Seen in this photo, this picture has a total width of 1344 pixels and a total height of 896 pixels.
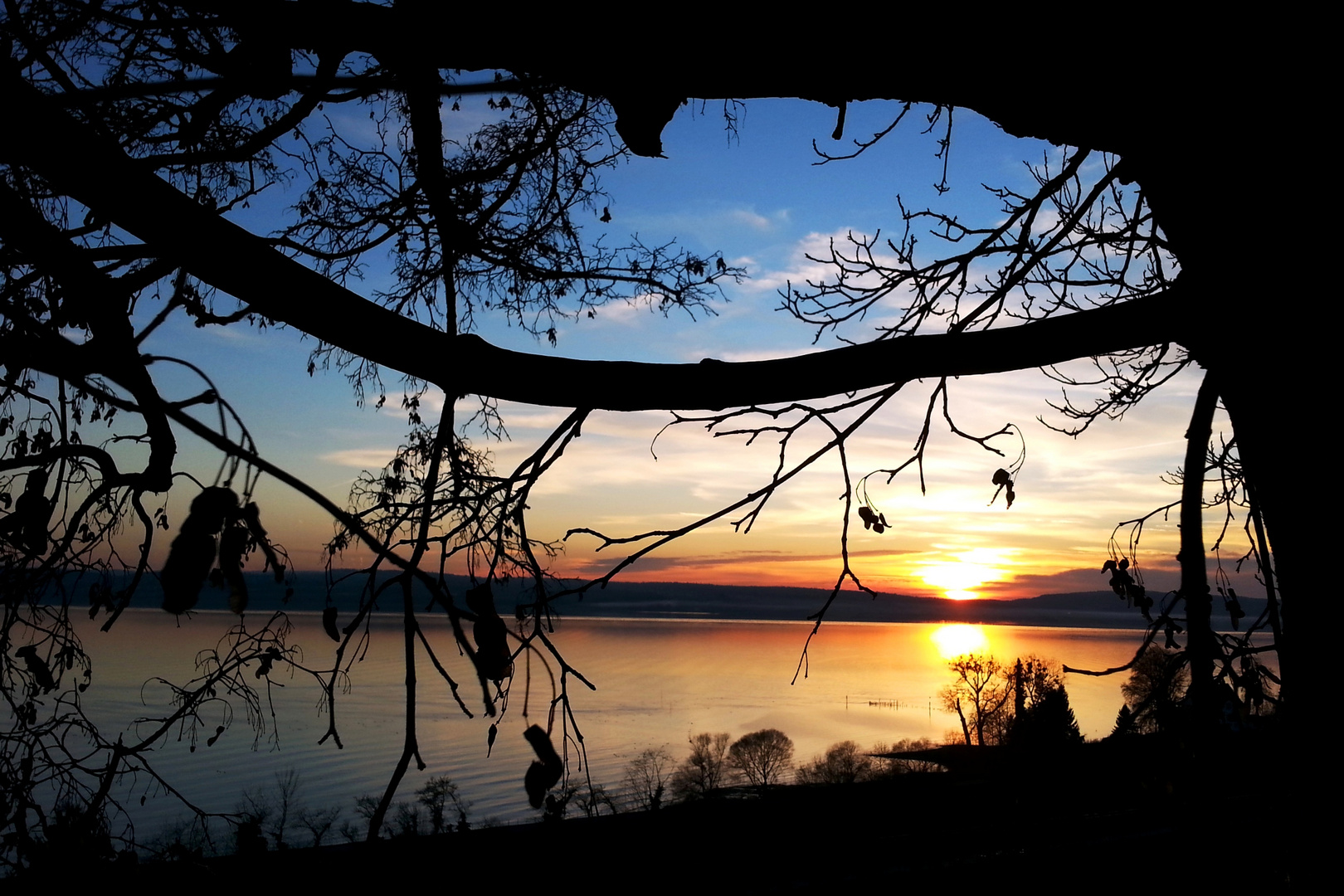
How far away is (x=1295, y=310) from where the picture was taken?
4.95 feet

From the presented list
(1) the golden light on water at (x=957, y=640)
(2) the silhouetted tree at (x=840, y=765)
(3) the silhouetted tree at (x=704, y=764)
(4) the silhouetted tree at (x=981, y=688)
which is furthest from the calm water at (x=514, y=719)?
(4) the silhouetted tree at (x=981, y=688)

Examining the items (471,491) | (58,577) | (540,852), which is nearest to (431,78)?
(471,491)

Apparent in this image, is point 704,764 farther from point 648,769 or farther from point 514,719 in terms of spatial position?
point 514,719

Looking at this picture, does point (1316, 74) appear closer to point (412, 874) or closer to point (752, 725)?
point (412, 874)

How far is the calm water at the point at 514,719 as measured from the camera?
222 ft

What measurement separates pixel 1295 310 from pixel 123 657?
116m

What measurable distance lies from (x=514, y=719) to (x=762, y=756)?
19.1 m

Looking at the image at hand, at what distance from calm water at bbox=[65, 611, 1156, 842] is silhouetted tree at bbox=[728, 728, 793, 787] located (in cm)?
443

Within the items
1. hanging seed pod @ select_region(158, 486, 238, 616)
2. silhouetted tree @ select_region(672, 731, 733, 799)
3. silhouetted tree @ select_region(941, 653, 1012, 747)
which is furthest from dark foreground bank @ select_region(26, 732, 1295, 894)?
silhouetted tree @ select_region(941, 653, 1012, 747)

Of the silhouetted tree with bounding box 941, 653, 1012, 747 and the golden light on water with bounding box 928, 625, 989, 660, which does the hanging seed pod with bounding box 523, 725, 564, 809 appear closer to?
the silhouetted tree with bounding box 941, 653, 1012, 747

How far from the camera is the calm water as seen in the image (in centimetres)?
6769

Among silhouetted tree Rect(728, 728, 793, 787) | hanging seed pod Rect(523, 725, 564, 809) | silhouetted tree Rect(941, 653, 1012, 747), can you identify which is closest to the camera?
hanging seed pod Rect(523, 725, 564, 809)

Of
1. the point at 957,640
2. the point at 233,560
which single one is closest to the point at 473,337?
the point at 233,560

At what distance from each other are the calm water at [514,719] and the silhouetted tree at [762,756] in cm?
443
